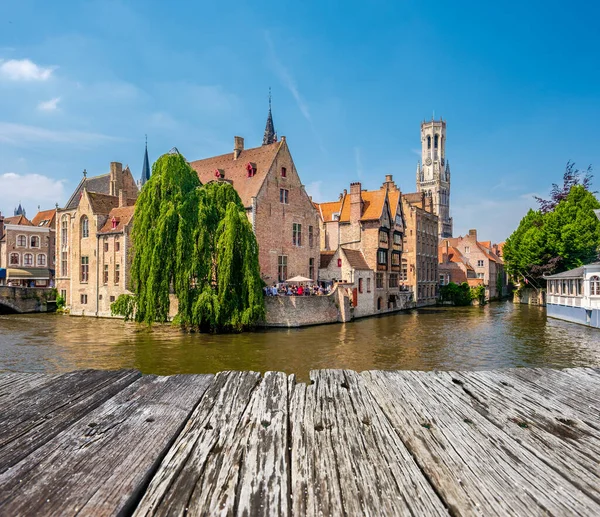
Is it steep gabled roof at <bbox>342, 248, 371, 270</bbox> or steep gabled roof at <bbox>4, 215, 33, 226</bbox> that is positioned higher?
steep gabled roof at <bbox>4, 215, 33, 226</bbox>

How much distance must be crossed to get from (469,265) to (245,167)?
151 ft

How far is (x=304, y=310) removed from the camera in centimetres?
3136

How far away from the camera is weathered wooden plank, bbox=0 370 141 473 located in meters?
A: 1.78

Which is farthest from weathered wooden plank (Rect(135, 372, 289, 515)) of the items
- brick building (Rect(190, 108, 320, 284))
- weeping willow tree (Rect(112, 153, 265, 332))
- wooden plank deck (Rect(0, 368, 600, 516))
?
brick building (Rect(190, 108, 320, 284))

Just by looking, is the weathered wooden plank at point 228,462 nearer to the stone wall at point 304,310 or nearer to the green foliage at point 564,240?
the stone wall at point 304,310

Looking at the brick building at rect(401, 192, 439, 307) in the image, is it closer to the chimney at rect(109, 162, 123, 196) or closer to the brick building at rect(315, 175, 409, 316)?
the brick building at rect(315, 175, 409, 316)

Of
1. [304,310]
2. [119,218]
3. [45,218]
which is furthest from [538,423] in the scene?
[45,218]

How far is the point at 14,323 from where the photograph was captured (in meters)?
33.2

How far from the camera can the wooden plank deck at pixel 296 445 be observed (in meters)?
1.42

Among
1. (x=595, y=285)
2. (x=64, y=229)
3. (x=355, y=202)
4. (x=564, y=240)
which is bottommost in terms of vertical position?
(x=595, y=285)

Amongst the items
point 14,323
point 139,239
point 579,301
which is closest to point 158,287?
point 139,239

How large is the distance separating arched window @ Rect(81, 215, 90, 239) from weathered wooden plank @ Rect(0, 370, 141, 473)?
1656 inches

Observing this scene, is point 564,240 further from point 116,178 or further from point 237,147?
point 116,178

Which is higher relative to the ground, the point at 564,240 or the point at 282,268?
the point at 564,240
